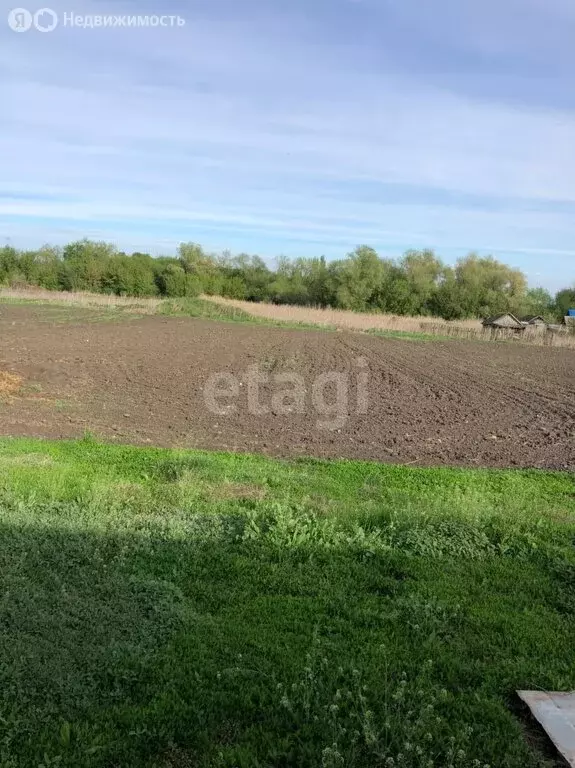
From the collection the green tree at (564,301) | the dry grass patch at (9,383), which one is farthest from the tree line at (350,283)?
the dry grass patch at (9,383)

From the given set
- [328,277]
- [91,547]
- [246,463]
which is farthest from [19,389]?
[328,277]

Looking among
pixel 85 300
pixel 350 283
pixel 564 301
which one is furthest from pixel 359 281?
pixel 85 300

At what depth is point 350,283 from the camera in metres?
58.9

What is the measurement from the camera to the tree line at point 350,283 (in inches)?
2199

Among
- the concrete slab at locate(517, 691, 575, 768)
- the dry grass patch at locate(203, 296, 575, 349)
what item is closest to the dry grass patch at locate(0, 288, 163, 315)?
the dry grass patch at locate(203, 296, 575, 349)

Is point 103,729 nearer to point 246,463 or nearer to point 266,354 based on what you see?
point 246,463

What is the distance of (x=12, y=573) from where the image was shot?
3.57m

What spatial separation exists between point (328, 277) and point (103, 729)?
60.3m

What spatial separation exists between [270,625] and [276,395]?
905 centimetres

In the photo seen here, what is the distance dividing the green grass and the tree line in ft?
168

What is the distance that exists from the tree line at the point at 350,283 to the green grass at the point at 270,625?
51079mm

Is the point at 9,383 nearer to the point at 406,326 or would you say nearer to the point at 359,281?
the point at 406,326

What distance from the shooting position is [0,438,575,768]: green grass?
2.44m

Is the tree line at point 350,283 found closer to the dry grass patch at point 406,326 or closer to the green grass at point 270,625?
the dry grass patch at point 406,326
